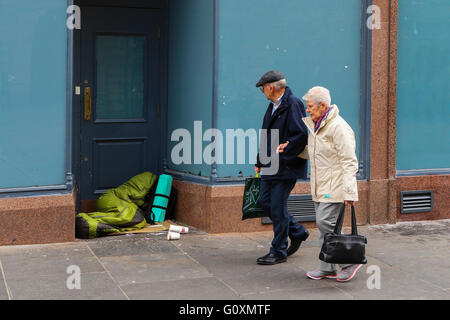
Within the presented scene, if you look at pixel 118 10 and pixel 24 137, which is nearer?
pixel 24 137

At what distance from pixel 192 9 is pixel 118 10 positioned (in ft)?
3.28

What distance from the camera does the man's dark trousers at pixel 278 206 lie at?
673cm

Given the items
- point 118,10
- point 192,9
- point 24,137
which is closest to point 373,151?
point 192,9

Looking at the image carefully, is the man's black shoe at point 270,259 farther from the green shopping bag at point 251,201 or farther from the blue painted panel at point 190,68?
the blue painted panel at point 190,68

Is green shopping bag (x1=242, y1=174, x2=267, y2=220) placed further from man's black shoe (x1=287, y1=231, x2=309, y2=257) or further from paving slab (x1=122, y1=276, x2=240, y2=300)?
paving slab (x1=122, y1=276, x2=240, y2=300)

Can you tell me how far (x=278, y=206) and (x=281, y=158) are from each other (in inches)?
18.3

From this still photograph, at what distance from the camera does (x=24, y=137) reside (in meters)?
7.37

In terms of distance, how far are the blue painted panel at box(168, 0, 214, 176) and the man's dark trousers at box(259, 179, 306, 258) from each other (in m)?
1.48

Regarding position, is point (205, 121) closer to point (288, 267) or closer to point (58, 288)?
point (288, 267)

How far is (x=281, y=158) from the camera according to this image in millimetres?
6625

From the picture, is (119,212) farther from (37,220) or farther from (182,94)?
(182,94)

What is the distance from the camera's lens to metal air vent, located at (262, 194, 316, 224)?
27.9 feet

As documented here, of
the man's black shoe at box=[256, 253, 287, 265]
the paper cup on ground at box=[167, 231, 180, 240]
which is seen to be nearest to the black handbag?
the man's black shoe at box=[256, 253, 287, 265]

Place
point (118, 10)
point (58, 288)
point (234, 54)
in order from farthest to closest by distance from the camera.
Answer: point (118, 10)
point (234, 54)
point (58, 288)
